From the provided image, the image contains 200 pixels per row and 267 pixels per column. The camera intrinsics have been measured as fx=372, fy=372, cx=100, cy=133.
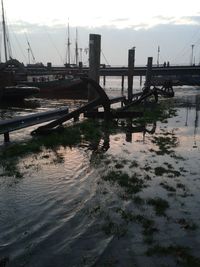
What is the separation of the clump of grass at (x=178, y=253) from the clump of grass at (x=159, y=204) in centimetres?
135

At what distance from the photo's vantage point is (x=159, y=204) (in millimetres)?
7676

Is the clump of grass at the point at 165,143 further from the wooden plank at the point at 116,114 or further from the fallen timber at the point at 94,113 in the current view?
the wooden plank at the point at 116,114

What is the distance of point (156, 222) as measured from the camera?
680cm

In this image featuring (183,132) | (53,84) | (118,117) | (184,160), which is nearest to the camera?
(184,160)

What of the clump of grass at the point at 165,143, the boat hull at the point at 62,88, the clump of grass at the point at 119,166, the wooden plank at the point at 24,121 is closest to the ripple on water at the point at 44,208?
the clump of grass at the point at 119,166

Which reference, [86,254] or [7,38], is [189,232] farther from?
[7,38]

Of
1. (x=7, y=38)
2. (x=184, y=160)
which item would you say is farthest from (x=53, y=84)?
(x=184, y=160)

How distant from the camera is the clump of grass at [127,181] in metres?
8.62

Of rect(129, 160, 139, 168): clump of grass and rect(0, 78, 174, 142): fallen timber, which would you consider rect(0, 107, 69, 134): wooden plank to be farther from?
rect(129, 160, 139, 168): clump of grass

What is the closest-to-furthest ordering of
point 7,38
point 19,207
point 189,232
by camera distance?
point 189,232, point 19,207, point 7,38

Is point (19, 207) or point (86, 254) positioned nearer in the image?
point (86, 254)

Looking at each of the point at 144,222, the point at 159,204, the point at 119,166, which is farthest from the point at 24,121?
the point at 144,222

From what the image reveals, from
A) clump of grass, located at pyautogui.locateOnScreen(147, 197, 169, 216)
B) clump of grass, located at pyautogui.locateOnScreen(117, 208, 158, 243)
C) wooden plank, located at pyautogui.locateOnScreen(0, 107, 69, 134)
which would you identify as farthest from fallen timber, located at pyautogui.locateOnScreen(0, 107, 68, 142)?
Result: clump of grass, located at pyautogui.locateOnScreen(117, 208, 158, 243)

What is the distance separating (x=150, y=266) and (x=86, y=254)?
38.5 inches
